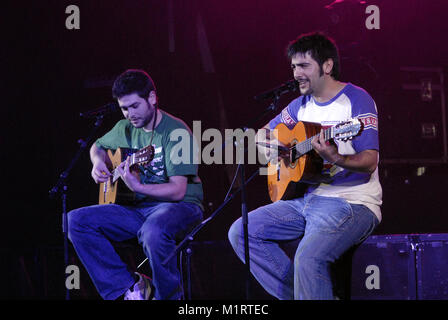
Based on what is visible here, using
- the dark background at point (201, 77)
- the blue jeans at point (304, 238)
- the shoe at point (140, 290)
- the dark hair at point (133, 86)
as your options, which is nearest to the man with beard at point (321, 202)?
the blue jeans at point (304, 238)

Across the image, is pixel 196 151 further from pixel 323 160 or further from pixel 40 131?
pixel 40 131

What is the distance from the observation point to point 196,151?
389 centimetres

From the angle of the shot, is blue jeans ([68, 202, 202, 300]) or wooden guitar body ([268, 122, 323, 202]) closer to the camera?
wooden guitar body ([268, 122, 323, 202])

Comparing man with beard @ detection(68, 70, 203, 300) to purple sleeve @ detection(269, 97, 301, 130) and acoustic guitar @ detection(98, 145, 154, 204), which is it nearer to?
acoustic guitar @ detection(98, 145, 154, 204)

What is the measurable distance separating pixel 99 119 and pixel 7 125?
1463mm

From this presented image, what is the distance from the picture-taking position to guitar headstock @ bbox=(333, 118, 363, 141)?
9.33ft

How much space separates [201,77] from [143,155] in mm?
1920

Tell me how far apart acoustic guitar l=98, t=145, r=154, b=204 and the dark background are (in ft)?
3.41

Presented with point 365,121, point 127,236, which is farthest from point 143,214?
point 365,121

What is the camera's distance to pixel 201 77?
17.7ft

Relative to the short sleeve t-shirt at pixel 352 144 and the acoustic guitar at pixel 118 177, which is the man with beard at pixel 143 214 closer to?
the acoustic guitar at pixel 118 177

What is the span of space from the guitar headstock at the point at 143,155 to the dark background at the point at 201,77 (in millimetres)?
1394

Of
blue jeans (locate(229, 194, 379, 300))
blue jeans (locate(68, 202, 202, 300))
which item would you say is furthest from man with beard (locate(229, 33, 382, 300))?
blue jeans (locate(68, 202, 202, 300))
